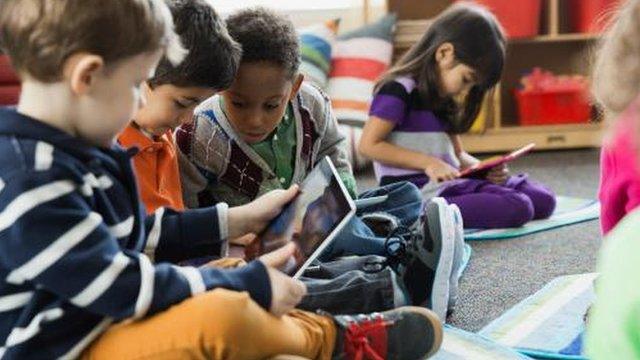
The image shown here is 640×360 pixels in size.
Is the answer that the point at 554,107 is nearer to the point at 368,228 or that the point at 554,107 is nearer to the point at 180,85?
the point at 368,228

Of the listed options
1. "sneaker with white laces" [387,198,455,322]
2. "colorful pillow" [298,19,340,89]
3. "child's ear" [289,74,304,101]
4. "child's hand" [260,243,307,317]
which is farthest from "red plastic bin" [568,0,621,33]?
"child's hand" [260,243,307,317]

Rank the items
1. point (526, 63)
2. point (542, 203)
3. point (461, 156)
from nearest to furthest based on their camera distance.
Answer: point (542, 203) → point (461, 156) → point (526, 63)

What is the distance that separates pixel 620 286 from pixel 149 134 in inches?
31.2

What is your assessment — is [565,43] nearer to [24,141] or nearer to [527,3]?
[527,3]

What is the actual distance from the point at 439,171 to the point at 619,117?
1019mm

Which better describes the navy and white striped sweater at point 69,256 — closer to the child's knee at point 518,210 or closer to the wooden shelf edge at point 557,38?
the child's knee at point 518,210

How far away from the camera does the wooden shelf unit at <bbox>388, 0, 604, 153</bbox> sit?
3.03 m

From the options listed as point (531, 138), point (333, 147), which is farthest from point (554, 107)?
point (333, 147)

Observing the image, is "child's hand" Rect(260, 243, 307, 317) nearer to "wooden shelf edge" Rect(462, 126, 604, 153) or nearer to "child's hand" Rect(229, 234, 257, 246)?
"child's hand" Rect(229, 234, 257, 246)

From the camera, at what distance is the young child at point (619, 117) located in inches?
37.0

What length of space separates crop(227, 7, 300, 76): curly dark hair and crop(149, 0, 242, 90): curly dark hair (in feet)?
0.36

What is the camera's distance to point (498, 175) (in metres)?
2.05

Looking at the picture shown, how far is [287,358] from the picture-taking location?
94 cm

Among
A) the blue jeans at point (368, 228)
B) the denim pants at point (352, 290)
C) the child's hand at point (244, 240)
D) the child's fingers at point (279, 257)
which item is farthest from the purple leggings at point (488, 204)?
the child's fingers at point (279, 257)
